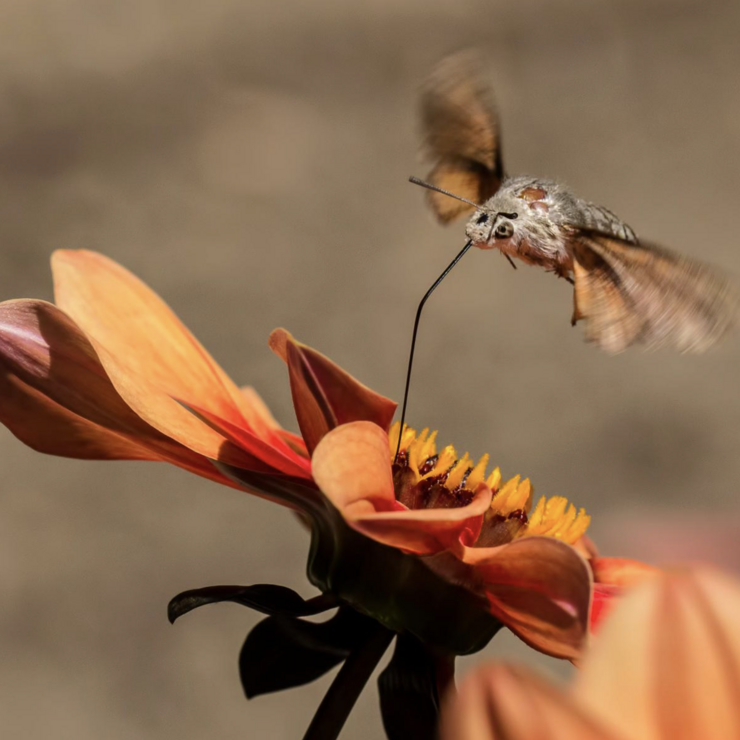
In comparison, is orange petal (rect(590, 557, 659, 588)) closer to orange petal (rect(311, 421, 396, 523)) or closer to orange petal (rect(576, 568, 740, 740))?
orange petal (rect(311, 421, 396, 523))

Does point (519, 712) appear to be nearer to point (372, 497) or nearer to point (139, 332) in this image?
point (372, 497)

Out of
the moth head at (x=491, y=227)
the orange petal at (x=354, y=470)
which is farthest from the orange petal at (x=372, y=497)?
the moth head at (x=491, y=227)

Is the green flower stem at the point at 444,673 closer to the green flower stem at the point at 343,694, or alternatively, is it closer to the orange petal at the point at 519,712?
the green flower stem at the point at 343,694

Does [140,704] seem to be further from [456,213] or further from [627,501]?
→ [456,213]

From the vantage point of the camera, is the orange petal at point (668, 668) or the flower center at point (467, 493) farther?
the flower center at point (467, 493)

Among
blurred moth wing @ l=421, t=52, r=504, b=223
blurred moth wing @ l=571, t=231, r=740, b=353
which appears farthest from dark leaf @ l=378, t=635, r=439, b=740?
blurred moth wing @ l=421, t=52, r=504, b=223

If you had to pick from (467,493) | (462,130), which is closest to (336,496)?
(467,493)
